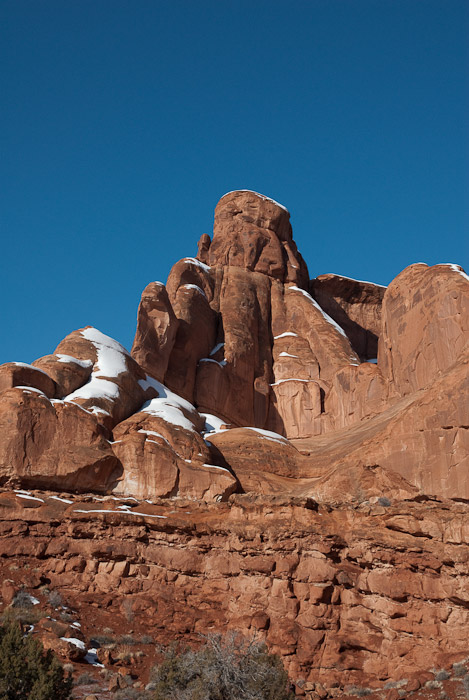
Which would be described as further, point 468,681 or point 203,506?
point 203,506

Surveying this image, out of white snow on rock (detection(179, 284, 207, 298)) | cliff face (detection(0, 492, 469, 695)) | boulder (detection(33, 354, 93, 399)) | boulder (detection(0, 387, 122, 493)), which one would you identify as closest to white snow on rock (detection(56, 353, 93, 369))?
boulder (detection(33, 354, 93, 399))

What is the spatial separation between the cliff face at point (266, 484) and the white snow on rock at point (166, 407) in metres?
0.17

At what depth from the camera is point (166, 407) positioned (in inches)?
1375

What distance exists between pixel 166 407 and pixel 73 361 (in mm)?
4861

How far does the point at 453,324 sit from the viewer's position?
41.8m

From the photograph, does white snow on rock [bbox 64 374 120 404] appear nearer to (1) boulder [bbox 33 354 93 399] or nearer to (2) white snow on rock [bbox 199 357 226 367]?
(1) boulder [bbox 33 354 93 399]

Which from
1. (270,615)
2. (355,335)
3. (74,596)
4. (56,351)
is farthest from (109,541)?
(355,335)

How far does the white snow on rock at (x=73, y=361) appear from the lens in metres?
33.5

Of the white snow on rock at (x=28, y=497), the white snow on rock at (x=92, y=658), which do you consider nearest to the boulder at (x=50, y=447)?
the white snow on rock at (x=28, y=497)

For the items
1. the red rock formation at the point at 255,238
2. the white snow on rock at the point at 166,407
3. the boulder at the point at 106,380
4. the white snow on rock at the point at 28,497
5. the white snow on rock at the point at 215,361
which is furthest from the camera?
the red rock formation at the point at 255,238

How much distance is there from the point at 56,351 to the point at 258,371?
868 inches

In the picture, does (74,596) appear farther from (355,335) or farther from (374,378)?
(355,335)

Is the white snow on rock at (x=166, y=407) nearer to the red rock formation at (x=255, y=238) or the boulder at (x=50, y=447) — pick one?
the boulder at (x=50, y=447)

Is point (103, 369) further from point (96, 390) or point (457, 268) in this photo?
point (457, 268)
